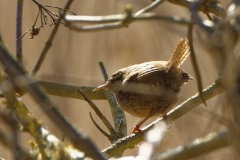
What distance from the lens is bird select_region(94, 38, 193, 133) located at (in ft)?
11.5

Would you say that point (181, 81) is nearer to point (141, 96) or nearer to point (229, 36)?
point (141, 96)

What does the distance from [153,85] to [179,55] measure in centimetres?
50

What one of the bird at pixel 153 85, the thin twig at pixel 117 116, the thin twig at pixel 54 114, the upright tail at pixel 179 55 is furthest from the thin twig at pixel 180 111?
the thin twig at pixel 54 114

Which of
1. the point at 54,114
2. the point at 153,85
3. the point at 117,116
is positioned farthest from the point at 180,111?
the point at 54,114

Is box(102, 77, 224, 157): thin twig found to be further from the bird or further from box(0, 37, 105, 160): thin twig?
box(0, 37, 105, 160): thin twig

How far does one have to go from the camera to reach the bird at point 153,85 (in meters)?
3.51

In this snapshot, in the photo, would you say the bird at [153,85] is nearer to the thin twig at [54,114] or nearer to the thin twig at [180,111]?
the thin twig at [180,111]

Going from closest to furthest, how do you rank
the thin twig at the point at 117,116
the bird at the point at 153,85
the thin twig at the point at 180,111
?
the thin twig at the point at 180,111
the thin twig at the point at 117,116
the bird at the point at 153,85

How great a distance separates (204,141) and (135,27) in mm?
3886

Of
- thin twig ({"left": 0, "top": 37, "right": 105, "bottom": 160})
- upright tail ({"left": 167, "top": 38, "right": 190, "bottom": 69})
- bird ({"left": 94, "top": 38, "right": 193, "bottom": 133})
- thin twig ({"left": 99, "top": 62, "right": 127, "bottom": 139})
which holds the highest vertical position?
thin twig ({"left": 0, "top": 37, "right": 105, "bottom": 160})

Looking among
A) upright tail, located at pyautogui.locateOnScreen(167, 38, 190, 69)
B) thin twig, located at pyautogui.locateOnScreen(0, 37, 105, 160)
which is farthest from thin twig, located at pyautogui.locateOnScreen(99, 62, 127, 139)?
thin twig, located at pyautogui.locateOnScreen(0, 37, 105, 160)

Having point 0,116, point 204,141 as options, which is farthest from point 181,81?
point 0,116

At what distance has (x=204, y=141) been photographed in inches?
45.7

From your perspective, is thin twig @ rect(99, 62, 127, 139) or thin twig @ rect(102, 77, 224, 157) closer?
thin twig @ rect(102, 77, 224, 157)
